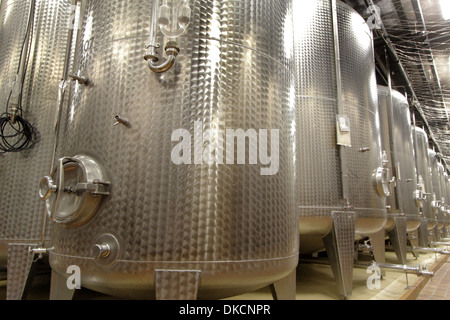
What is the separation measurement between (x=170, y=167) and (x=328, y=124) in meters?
2.86

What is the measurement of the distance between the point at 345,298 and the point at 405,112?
5.71m

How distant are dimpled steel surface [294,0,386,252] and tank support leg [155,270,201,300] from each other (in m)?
2.28

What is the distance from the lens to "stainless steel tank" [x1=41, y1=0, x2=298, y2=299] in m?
1.68

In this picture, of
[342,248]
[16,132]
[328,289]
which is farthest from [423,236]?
[16,132]

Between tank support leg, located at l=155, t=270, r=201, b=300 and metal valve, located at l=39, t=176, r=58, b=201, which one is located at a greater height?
metal valve, located at l=39, t=176, r=58, b=201

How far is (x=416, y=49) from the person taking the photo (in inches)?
280

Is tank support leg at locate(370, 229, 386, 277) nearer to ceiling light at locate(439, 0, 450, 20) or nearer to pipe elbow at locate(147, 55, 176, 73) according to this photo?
ceiling light at locate(439, 0, 450, 20)

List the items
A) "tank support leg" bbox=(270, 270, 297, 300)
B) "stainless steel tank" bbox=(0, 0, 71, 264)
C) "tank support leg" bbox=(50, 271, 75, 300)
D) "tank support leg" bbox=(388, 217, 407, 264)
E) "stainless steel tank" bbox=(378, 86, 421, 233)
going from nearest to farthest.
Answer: "tank support leg" bbox=(50, 271, 75, 300)
"tank support leg" bbox=(270, 270, 297, 300)
"stainless steel tank" bbox=(0, 0, 71, 264)
"tank support leg" bbox=(388, 217, 407, 264)
"stainless steel tank" bbox=(378, 86, 421, 233)

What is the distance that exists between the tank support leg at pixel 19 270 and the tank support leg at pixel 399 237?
6047mm

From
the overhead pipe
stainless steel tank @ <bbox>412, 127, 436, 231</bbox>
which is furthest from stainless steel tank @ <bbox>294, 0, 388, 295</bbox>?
stainless steel tank @ <bbox>412, 127, 436, 231</bbox>

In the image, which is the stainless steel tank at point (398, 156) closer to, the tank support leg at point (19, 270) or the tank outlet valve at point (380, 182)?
the tank outlet valve at point (380, 182)

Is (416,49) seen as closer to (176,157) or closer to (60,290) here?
(176,157)

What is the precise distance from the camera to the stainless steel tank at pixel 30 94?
2857mm

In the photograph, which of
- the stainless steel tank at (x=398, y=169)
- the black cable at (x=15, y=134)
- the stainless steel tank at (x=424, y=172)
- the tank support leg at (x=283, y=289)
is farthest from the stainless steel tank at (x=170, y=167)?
the stainless steel tank at (x=424, y=172)
